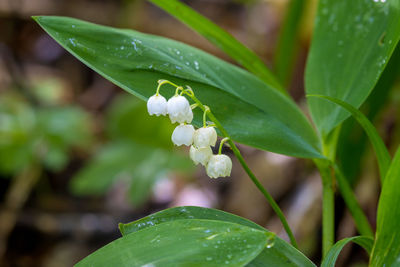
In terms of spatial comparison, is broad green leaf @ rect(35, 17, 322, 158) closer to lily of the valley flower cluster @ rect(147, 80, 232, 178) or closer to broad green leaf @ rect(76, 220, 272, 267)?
lily of the valley flower cluster @ rect(147, 80, 232, 178)

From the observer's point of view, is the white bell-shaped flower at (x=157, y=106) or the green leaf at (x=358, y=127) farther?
the green leaf at (x=358, y=127)

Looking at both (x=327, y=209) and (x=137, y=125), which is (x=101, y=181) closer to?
(x=137, y=125)

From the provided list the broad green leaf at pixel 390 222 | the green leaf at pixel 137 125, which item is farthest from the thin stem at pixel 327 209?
the green leaf at pixel 137 125

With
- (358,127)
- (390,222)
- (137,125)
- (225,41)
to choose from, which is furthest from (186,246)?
(137,125)

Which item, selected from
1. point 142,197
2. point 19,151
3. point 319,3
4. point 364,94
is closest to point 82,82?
point 19,151

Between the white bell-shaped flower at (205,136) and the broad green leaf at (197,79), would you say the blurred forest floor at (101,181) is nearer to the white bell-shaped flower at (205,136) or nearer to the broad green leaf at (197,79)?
the broad green leaf at (197,79)
